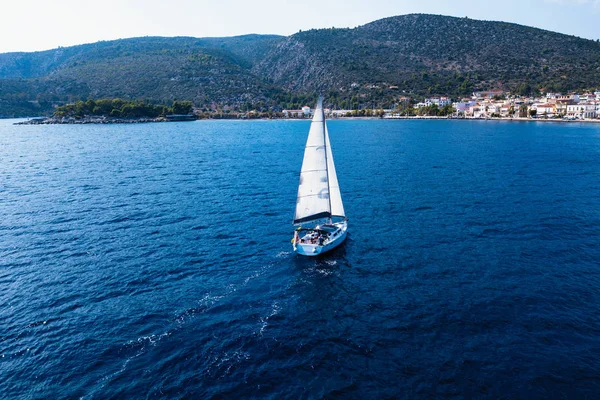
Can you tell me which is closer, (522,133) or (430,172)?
(430,172)

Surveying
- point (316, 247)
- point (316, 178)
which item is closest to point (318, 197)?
point (316, 178)

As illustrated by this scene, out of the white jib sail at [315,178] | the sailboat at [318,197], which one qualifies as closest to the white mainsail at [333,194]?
the sailboat at [318,197]

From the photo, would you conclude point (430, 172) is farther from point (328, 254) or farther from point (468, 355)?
point (468, 355)

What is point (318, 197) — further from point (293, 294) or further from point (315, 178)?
point (293, 294)

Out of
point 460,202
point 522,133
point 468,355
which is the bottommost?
point 468,355

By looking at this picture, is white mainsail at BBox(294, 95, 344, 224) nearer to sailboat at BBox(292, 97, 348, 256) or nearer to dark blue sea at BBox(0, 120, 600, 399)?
sailboat at BBox(292, 97, 348, 256)

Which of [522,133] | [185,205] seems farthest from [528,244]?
[522,133]

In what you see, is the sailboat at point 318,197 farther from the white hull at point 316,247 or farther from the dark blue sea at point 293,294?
the dark blue sea at point 293,294
